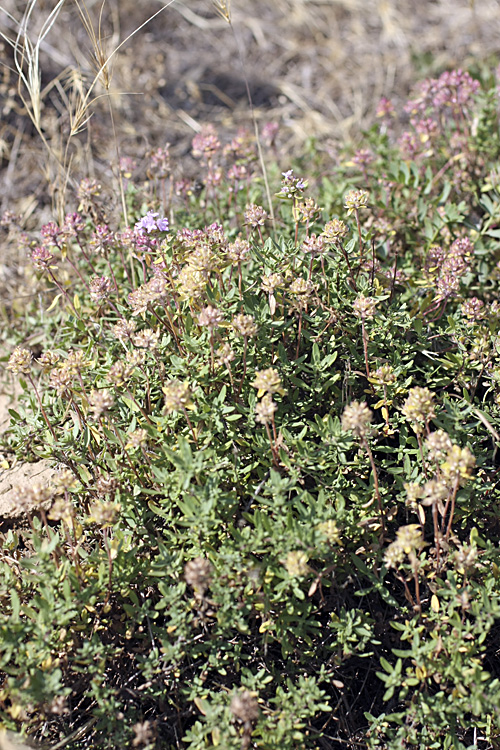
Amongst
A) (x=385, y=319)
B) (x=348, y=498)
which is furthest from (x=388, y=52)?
(x=348, y=498)

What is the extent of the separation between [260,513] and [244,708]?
0.66 metres

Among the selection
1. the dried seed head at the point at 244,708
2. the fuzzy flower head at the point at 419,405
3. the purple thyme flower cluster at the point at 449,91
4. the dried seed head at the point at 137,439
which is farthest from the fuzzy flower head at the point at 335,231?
the purple thyme flower cluster at the point at 449,91

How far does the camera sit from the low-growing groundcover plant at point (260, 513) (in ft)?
7.58

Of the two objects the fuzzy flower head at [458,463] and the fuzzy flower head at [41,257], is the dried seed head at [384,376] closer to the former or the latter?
the fuzzy flower head at [458,463]

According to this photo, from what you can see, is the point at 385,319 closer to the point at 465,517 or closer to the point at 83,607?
the point at 465,517

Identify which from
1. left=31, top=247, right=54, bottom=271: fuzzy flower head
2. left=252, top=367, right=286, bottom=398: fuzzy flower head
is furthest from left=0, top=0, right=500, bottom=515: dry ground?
left=252, top=367, right=286, bottom=398: fuzzy flower head

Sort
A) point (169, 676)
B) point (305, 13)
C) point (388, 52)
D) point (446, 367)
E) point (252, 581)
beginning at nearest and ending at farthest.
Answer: point (252, 581) → point (169, 676) → point (446, 367) → point (388, 52) → point (305, 13)

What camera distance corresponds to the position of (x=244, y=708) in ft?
6.96

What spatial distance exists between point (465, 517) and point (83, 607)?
5.32ft

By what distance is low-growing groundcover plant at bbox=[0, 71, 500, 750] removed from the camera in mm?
2311

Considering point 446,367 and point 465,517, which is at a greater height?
point 446,367

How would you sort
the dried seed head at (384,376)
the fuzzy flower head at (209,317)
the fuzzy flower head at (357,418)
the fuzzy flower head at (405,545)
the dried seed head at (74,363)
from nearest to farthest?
the fuzzy flower head at (405,545) < the fuzzy flower head at (357,418) < the fuzzy flower head at (209,317) < the dried seed head at (74,363) < the dried seed head at (384,376)

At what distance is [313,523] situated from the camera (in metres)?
2.38

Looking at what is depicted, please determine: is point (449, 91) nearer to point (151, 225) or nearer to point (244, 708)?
point (151, 225)
